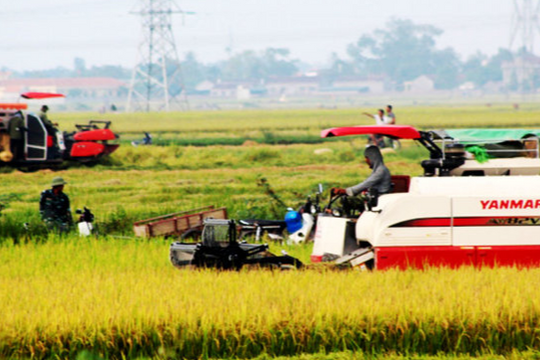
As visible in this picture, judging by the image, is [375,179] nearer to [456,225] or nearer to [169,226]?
[456,225]

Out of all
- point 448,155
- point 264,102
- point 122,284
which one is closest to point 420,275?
point 448,155

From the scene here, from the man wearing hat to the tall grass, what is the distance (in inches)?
208

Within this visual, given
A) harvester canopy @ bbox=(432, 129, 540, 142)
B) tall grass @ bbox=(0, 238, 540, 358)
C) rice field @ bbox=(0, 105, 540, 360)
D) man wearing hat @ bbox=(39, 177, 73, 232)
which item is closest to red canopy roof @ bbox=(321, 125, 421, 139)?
harvester canopy @ bbox=(432, 129, 540, 142)

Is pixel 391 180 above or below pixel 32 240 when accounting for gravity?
above

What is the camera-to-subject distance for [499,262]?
11.6 metres

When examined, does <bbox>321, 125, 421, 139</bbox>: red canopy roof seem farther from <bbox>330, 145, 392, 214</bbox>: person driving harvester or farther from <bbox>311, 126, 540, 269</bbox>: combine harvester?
<bbox>311, 126, 540, 269</bbox>: combine harvester

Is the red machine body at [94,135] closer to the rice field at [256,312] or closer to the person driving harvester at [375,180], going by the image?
the rice field at [256,312]

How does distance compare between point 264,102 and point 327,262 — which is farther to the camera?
point 264,102

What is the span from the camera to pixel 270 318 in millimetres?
9141

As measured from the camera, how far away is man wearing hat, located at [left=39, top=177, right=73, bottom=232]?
15.8 meters

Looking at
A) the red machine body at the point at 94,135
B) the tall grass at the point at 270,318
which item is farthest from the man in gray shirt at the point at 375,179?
the red machine body at the point at 94,135

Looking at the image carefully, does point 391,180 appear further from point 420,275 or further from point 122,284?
point 122,284

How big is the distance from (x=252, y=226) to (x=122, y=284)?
15.5 feet

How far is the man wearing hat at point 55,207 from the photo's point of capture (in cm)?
1580
